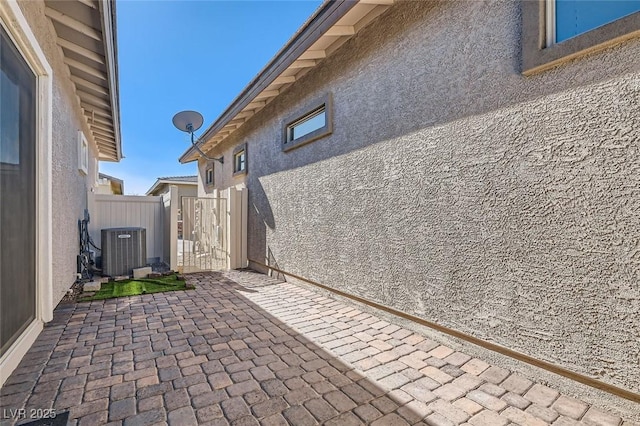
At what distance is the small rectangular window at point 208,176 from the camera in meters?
14.3

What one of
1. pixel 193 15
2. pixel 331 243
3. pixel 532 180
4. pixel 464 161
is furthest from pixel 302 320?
pixel 193 15

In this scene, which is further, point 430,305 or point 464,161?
point 430,305

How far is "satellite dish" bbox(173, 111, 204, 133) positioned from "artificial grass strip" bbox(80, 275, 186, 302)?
5.48 meters

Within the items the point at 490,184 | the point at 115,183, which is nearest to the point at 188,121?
the point at 490,184

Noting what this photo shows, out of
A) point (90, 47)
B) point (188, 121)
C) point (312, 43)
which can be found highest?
point (188, 121)

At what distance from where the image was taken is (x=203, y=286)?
7047mm

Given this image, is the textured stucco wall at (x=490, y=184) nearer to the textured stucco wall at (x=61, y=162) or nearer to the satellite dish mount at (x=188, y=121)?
the textured stucco wall at (x=61, y=162)

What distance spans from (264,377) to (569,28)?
4.65 m

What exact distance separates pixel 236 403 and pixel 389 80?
4.67 metres

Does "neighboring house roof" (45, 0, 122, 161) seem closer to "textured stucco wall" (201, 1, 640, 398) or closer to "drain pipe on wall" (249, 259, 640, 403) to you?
"textured stucco wall" (201, 1, 640, 398)

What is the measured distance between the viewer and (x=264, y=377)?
3086 millimetres

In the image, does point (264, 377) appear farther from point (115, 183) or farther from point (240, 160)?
point (115, 183)

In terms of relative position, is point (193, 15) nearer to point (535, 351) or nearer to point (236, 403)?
point (236, 403)

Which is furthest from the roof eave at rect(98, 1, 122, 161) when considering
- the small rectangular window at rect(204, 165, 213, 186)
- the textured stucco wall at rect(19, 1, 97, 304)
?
the small rectangular window at rect(204, 165, 213, 186)
